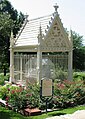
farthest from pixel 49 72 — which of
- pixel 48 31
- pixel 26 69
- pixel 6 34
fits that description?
pixel 6 34

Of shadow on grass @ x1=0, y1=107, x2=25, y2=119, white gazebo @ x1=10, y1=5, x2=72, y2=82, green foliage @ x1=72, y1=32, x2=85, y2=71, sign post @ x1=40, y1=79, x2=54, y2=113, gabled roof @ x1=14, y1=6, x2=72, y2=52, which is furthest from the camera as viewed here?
green foliage @ x1=72, y1=32, x2=85, y2=71

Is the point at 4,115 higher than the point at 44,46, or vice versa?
the point at 44,46

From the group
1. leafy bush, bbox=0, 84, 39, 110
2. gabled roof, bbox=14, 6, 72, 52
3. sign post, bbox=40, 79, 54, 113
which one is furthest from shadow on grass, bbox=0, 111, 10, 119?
gabled roof, bbox=14, 6, 72, 52

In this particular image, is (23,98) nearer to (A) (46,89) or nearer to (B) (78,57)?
(A) (46,89)

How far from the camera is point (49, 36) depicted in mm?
13992

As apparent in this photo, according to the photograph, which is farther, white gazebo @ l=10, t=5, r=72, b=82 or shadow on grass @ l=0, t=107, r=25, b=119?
white gazebo @ l=10, t=5, r=72, b=82

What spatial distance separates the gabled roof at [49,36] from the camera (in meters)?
13.8

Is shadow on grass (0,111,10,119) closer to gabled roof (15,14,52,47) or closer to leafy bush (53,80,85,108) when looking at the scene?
leafy bush (53,80,85,108)

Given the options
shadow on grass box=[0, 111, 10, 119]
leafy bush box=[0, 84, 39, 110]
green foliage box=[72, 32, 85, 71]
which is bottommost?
Answer: shadow on grass box=[0, 111, 10, 119]

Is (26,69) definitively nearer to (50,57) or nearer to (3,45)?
(50,57)

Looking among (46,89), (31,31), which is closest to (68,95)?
(46,89)

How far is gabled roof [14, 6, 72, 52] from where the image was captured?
1379 cm

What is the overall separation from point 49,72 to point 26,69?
1403 millimetres

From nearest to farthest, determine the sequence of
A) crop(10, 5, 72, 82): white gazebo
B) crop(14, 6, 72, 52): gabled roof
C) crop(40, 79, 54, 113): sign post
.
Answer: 1. crop(40, 79, 54, 113): sign post
2. crop(10, 5, 72, 82): white gazebo
3. crop(14, 6, 72, 52): gabled roof
